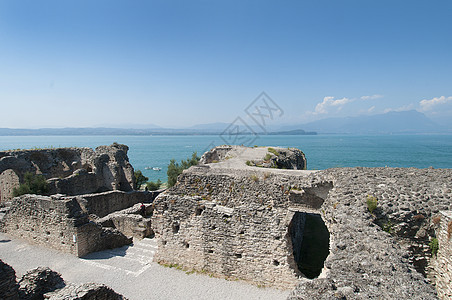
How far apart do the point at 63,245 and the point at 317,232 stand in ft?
46.9

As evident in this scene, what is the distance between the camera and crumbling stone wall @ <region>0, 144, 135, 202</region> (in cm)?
2242

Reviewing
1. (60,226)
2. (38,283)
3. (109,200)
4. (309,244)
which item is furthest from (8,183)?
(309,244)

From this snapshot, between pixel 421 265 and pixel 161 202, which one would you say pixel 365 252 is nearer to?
pixel 421 265

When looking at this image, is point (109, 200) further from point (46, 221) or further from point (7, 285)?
point (7, 285)

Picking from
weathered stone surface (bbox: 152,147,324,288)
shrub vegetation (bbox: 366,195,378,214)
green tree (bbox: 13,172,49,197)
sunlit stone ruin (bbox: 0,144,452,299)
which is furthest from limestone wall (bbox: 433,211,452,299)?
green tree (bbox: 13,172,49,197)

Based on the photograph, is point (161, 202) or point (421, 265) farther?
point (161, 202)

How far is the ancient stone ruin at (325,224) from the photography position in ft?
13.3

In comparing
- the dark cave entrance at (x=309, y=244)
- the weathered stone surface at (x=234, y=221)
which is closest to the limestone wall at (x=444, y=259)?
the weathered stone surface at (x=234, y=221)

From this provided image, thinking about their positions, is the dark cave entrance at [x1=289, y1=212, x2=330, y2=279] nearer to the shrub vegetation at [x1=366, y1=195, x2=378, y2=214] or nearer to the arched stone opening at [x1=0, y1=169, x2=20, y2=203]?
the shrub vegetation at [x1=366, y1=195, x2=378, y2=214]

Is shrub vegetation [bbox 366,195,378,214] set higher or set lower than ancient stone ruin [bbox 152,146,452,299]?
higher

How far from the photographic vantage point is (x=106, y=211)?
19.9m

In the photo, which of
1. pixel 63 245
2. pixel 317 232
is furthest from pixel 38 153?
pixel 317 232

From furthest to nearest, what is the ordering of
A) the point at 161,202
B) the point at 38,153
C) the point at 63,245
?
1. the point at 38,153
2. the point at 63,245
3. the point at 161,202

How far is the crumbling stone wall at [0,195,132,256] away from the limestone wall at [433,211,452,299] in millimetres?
13267
